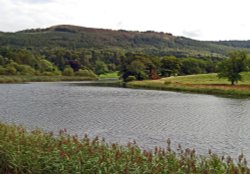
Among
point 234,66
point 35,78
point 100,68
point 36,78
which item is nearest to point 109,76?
point 100,68

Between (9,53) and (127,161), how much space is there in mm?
160702

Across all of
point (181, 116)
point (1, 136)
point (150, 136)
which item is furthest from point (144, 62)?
point (1, 136)

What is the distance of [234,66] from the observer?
267ft

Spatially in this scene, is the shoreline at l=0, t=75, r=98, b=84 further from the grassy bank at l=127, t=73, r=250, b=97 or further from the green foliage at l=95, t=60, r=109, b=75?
the grassy bank at l=127, t=73, r=250, b=97

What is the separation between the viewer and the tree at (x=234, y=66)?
81438 mm

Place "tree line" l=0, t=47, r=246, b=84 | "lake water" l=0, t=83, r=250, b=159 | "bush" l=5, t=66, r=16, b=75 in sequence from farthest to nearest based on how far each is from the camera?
1. "bush" l=5, t=66, r=16, b=75
2. "tree line" l=0, t=47, r=246, b=84
3. "lake water" l=0, t=83, r=250, b=159

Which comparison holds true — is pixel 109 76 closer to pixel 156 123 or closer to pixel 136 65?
pixel 136 65

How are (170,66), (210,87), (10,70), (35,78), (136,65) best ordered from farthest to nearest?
(35,78), (10,70), (170,66), (136,65), (210,87)

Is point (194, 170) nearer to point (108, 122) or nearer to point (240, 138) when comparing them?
point (240, 138)

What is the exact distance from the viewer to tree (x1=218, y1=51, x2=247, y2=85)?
81.4 metres

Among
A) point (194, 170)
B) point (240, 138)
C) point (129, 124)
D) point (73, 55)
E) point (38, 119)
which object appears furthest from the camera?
point (73, 55)

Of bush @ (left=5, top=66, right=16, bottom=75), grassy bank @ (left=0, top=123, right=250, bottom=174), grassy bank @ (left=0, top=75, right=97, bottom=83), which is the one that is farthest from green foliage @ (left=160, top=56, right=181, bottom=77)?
grassy bank @ (left=0, top=123, right=250, bottom=174)

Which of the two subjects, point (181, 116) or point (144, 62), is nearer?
point (181, 116)

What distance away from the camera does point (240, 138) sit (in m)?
28.7
